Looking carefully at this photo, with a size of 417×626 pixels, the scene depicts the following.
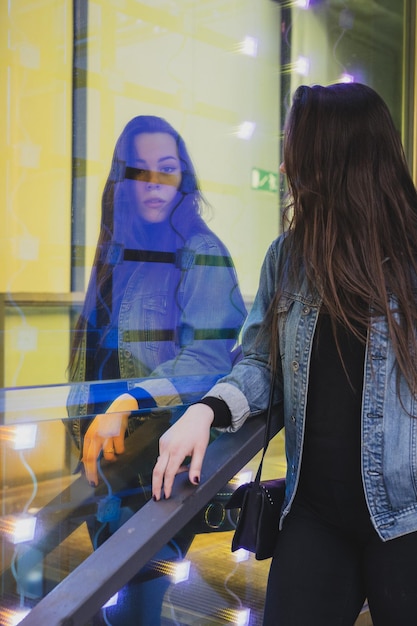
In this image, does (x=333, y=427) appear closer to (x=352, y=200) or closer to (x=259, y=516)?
(x=259, y=516)

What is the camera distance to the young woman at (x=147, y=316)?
1.17m

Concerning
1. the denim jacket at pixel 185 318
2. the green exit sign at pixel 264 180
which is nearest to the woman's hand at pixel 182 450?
the denim jacket at pixel 185 318

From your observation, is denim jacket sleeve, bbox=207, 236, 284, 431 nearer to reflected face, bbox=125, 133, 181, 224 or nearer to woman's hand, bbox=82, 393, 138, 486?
woman's hand, bbox=82, 393, 138, 486

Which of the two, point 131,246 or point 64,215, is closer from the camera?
point 131,246

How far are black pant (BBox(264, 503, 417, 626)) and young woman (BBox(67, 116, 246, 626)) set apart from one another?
0.14 m

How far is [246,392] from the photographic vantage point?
94 cm

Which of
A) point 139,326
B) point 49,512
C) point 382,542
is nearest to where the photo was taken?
point 382,542

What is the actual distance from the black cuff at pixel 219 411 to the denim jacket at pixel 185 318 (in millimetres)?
392

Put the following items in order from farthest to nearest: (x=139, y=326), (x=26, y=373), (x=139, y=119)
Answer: (x=26, y=373) → (x=139, y=119) → (x=139, y=326)

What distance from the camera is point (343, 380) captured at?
90cm

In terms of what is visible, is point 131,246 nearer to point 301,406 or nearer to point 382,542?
point 301,406

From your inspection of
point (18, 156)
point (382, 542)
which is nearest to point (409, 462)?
point (382, 542)

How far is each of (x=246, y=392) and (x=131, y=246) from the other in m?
0.93

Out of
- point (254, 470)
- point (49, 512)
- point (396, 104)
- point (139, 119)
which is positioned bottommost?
point (49, 512)
